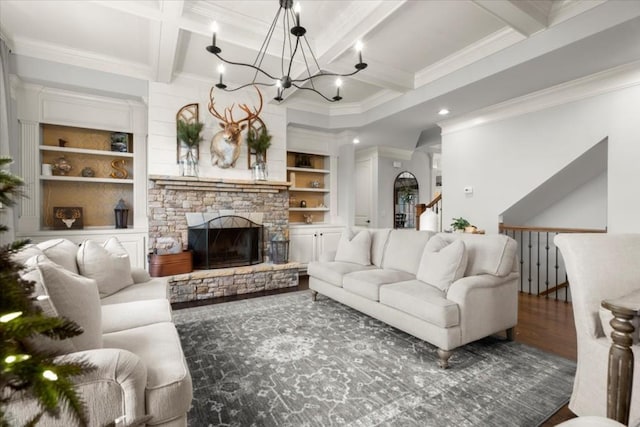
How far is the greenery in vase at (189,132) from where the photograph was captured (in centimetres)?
423

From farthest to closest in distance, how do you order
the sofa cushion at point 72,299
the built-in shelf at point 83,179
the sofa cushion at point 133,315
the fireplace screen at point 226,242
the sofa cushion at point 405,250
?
the fireplace screen at point 226,242 → the built-in shelf at point 83,179 → the sofa cushion at point 405,250 → the sofa cushion at point 133,315 → the sofa cushion at point 72,299

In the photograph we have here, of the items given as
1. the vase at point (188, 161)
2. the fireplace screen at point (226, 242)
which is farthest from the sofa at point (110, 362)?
the vase at point (188, 161)

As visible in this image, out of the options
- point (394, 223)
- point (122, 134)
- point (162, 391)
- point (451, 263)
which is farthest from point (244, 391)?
point (394, 223)

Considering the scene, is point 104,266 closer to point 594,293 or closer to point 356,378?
point 356,378

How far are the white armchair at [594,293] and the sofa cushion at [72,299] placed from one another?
7.82 ft

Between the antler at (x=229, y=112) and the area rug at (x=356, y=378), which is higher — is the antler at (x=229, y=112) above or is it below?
above

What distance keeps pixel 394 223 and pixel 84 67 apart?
21.7ft

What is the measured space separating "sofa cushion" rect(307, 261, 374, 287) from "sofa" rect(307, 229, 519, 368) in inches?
0.5

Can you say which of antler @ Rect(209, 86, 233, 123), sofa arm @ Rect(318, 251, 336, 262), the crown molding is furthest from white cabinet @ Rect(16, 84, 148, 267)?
the crown molding

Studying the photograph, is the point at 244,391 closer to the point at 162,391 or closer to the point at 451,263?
the point at 162,391

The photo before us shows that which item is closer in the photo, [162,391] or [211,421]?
[162,391]

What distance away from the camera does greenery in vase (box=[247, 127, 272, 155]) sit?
480cm

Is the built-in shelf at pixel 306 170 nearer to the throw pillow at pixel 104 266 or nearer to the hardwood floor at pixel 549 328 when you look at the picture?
the throw pillow at pixel 104 266

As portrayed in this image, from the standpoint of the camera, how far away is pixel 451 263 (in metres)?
2.59
